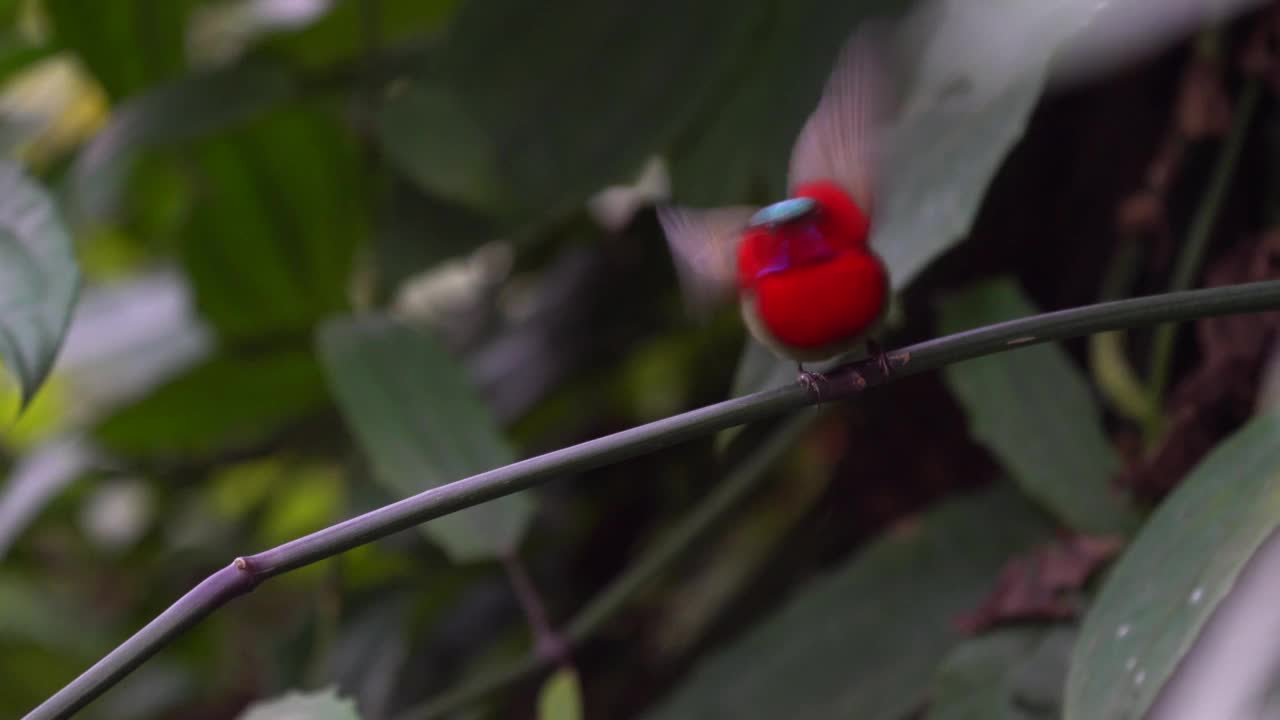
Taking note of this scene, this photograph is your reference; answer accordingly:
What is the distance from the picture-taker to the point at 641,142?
93 cm

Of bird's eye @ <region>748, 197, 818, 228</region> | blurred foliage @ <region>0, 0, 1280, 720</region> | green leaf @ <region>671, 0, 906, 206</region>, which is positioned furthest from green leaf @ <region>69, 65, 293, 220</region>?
bird's eye @ <region>748, 197, 818, 228</region>

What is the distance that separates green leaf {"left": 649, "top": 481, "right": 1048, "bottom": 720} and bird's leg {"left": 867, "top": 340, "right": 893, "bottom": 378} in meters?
0.29

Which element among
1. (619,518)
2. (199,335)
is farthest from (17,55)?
(619,518)

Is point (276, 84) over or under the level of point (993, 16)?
over

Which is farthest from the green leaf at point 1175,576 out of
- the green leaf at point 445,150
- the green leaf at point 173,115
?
the green leaf at point 173,115

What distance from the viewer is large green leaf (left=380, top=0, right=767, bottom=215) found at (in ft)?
3.03

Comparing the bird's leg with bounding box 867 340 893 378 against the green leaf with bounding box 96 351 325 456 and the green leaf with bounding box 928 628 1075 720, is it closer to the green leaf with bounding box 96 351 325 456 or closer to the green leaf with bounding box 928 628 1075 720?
the green leaf with bounding box 928 628 1075 720

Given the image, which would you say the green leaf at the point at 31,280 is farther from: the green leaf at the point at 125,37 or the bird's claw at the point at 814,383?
the green leaf at the point at 125,37

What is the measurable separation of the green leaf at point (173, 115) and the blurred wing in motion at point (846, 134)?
62cm

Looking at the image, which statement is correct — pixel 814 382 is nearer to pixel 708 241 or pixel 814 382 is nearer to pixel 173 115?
pixel 708 241

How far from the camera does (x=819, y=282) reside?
21.8 inches

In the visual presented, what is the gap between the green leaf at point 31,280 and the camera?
620mm

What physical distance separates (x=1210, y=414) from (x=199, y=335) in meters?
1.14

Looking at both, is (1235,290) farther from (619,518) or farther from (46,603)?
Answer: (46,603)
